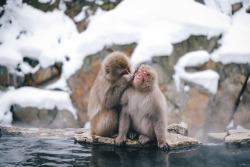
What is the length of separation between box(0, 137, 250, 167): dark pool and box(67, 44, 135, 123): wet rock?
354cm

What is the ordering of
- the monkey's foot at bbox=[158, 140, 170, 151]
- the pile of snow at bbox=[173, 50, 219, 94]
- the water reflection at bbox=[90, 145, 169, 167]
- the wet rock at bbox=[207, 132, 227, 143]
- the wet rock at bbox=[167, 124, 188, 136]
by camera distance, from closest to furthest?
1. the water reflection at bbox=[90, 145, 169, 167]
2. the monkey's foot at bbox=[158, 140, 170, 151]
3. the wet rock at bbox=[167, 124, 188, 136]
4. the wet rock at bbox=[207, 132, 227, 143]
5. the pile of snow at bbox=[173, 50, 219, 94]

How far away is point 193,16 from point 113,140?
4822 mm

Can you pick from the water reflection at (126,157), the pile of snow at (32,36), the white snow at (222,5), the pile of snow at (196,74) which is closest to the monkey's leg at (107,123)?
the water reflection at (126,157)

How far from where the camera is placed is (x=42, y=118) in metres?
6.44

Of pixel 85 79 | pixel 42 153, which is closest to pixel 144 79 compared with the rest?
pixel 42 153

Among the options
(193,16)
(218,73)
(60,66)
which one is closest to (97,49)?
(60,66)

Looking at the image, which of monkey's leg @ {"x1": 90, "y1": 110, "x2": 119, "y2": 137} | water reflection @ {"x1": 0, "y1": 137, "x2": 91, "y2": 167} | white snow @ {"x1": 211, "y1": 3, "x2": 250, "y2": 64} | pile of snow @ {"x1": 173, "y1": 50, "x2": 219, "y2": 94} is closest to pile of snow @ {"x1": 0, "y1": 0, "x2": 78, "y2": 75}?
pile of snow @ {"x1": 173, "y1": 50, "x2": 219, "y2": 94}

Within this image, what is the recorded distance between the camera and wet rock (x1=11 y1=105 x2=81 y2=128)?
640 centimetres

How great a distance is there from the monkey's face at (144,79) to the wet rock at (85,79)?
3663 millimetres

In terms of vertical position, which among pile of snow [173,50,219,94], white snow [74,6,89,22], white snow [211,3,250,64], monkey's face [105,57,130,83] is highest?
white snow [74,6,89,22]

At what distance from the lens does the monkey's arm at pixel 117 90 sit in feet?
8.66

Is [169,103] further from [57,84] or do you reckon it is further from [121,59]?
[121,59]

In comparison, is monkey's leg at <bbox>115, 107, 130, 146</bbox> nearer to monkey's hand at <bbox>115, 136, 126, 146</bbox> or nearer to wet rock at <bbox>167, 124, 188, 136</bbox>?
monkey's hand at <bbox>115, 136, 126, 146</bbox>

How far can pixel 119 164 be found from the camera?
1.97 m
